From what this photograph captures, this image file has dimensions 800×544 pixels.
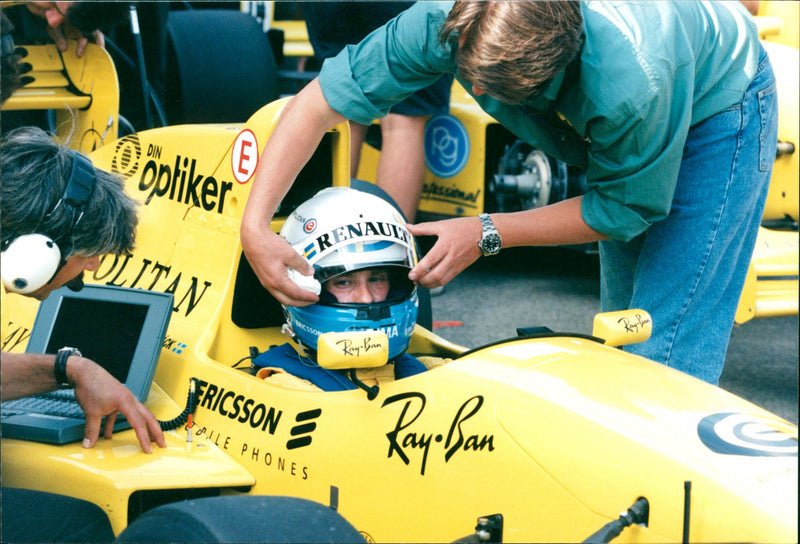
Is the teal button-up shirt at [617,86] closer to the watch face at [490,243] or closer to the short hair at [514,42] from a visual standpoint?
the short hair at [514,42]

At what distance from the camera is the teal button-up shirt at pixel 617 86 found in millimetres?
2312

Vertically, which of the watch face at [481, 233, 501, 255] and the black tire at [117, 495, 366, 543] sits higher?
the watch face at [481, 233, 501, 255]

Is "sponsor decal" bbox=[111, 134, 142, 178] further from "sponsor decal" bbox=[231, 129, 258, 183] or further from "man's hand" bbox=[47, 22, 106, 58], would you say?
"man's hand" bbox=[47, 22, 106, 58]

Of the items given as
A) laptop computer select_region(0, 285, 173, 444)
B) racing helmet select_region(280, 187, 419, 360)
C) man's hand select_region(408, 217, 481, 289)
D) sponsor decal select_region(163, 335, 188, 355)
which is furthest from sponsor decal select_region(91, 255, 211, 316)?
man's hand select_region(408, 217, 481, 289)

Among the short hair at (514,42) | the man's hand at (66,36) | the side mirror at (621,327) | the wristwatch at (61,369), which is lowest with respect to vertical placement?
the wristwatch at (61,369)

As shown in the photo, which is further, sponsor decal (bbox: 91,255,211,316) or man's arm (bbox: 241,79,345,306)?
sponsor decal (bbox: 91,255,211,316)

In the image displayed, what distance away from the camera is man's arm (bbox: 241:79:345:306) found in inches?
97.8

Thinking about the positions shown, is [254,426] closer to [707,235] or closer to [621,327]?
[621,327]

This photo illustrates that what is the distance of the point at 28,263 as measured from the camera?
1961 millimetres

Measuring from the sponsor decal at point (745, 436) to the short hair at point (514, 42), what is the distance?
0.83 meters

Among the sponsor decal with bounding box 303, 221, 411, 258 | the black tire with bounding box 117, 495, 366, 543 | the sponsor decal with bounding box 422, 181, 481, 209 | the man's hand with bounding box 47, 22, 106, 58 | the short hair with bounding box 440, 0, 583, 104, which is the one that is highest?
the short hair with bounding box 440, 0, 583, 104

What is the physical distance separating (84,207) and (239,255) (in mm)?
778

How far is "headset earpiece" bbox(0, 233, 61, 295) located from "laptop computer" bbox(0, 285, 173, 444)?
0.63 metres

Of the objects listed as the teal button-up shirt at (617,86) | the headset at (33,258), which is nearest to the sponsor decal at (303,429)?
the headset at (33,258)
